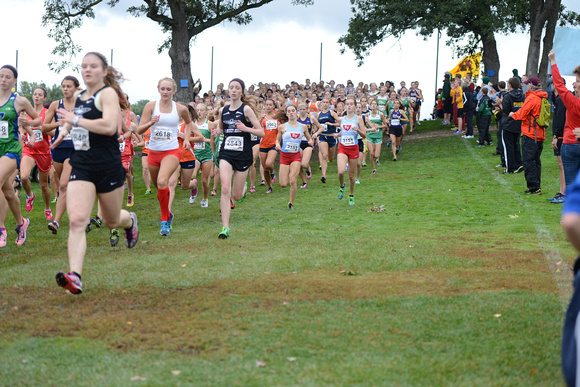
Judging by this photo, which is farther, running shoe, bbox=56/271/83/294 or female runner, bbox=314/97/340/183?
female runner, bbox=314/97/340/183

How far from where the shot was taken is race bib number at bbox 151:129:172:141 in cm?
923

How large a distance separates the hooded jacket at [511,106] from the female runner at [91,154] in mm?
12256

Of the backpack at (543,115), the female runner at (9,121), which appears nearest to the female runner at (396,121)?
the backpack at (543,115)

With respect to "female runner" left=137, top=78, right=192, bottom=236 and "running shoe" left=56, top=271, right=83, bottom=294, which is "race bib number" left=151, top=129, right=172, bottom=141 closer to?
"female runner" left=137, top=78, right=192, bottom=236

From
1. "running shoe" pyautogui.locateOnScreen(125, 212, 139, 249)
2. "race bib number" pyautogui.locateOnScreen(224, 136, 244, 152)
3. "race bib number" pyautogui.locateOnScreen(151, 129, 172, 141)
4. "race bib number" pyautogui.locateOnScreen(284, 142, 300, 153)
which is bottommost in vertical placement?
"running shoe" pyautogui.locateOnScreen(125, 212, 139, 249)

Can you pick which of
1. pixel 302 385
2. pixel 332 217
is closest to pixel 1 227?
pixel 332 217

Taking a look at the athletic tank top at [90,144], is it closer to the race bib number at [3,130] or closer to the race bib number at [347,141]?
the race bib number at [3,130]

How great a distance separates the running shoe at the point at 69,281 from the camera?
209 inches

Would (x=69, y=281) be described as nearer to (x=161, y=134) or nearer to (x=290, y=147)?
(x=161, y=134)

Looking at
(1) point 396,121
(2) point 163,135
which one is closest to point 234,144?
(2) point 163,135

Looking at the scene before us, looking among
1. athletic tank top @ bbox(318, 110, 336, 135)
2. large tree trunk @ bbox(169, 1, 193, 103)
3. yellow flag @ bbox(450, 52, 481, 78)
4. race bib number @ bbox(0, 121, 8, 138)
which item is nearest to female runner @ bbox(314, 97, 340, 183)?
athletic tank top @ bbox(318, 110, 336, 135)

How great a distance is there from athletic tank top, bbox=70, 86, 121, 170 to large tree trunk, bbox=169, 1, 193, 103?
2093cm

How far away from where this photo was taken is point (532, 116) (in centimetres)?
1341

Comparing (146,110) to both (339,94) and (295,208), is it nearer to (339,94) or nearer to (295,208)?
(295,208)
